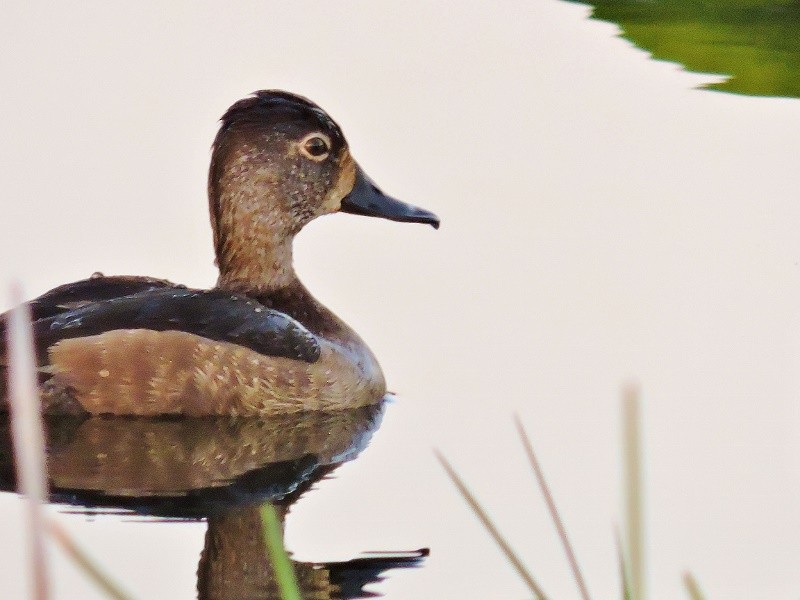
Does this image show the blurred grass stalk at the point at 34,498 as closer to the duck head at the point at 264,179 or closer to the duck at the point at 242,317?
the duck at the point at 242,317

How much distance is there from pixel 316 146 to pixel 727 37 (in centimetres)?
469

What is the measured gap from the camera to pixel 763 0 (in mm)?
11242

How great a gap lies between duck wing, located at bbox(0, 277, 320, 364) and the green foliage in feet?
16.4

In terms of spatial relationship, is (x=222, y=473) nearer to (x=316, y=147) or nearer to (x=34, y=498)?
(x=316, y=147)

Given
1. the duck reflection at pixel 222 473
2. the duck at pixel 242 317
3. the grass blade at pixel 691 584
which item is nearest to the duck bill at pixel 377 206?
the duck at pixel 242 317

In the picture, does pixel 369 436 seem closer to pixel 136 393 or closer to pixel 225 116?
pixel 136 393

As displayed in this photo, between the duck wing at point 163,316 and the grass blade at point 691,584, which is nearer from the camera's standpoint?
the grass blade at point 691,584

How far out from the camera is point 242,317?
682cm

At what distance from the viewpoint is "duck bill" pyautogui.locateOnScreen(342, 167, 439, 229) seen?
769 cm

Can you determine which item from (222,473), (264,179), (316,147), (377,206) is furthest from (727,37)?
(222,473)

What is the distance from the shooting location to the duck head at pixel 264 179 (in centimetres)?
730

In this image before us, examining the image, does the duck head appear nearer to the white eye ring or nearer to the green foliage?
the white eye ring

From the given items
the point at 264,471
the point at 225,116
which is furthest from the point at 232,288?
the point at 264,471

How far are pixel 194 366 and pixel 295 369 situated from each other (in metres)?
0.49
